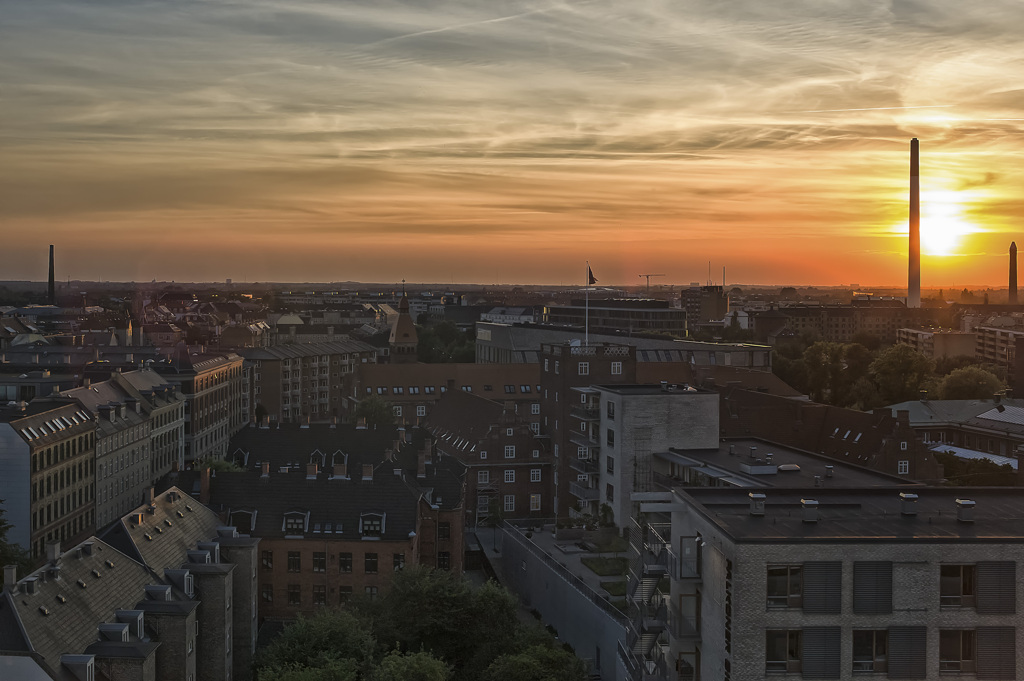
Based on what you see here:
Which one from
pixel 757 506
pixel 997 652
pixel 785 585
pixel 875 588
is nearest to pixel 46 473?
pixel 757 506

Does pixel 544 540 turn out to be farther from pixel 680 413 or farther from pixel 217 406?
pixel 217 406

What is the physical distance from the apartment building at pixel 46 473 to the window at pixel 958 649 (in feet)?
168

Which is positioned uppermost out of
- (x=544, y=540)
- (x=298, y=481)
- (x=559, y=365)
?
(x=559, y=365)

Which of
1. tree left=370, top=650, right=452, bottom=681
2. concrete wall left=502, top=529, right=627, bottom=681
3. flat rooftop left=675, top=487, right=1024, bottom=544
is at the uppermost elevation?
flat rooftop left=675, top=487, right=1024, bottom=544

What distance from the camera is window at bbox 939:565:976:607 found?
2942cm

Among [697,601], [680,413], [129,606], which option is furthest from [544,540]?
[697,601]

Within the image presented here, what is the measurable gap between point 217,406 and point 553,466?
4633 cm

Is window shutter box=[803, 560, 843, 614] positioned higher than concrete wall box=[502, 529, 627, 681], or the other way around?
window shutter box=[803, 560, 843, 614]

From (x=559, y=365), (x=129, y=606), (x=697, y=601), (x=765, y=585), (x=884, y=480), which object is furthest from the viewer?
(x=559, y=365)

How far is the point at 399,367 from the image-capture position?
5207 inches

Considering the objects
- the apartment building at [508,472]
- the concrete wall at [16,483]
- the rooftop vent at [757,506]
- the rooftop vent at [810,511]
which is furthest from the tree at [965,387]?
the rooftop vent at [757,506]

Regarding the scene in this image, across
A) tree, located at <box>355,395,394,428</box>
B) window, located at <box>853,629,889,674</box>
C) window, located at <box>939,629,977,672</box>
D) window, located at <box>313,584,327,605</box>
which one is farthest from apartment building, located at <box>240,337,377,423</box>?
window, located at <box>939,629,977,672</box>

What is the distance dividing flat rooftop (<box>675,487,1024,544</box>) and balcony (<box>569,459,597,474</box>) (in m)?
37.7

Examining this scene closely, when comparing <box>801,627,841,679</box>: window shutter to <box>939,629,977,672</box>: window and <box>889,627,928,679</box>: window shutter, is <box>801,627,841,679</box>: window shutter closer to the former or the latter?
<box>889,627,928,679</box>: window shutter
